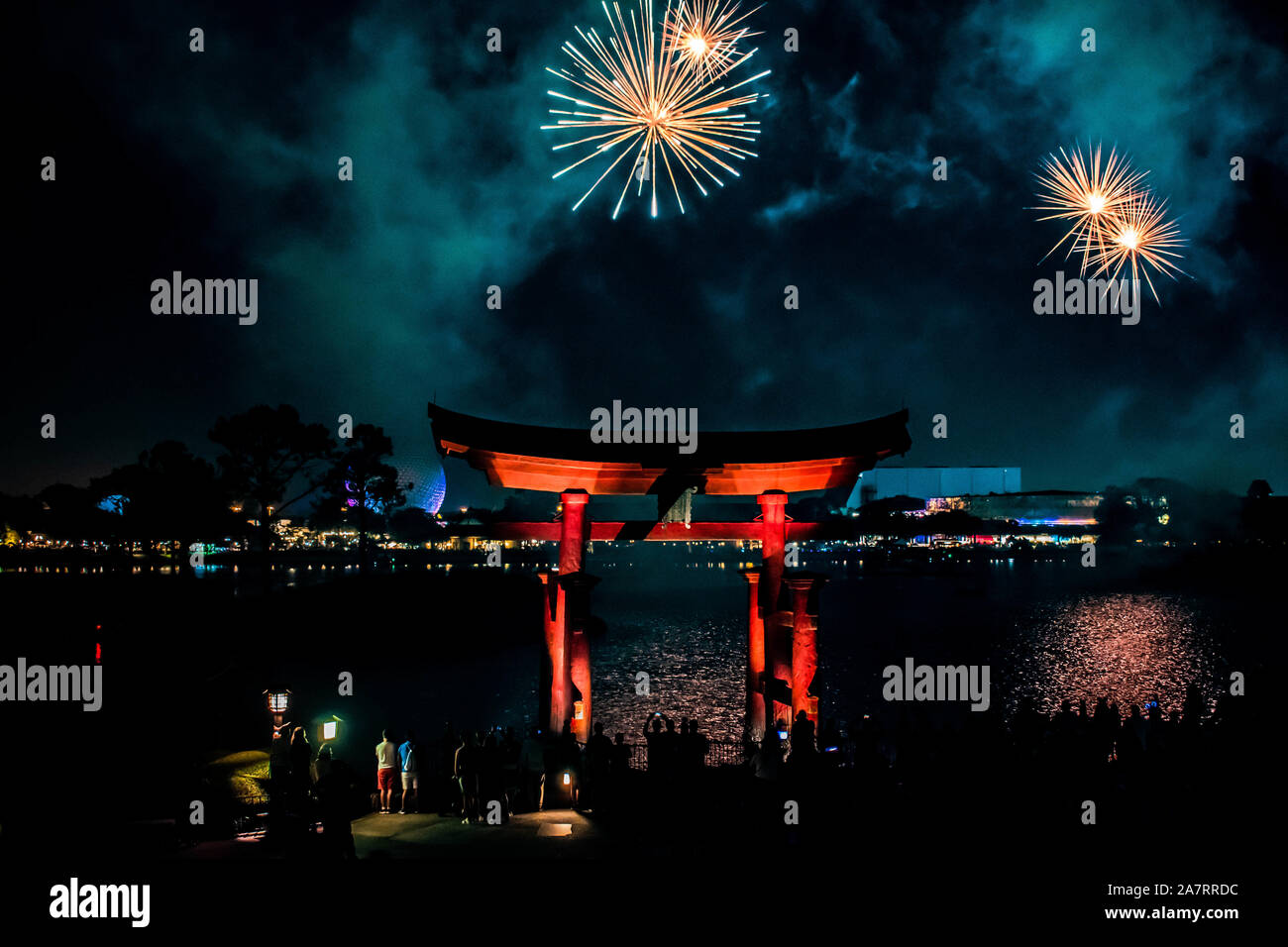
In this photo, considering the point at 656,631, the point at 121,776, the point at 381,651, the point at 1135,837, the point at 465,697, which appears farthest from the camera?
the point at 656,631

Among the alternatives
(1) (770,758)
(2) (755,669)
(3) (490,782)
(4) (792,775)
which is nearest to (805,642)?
(2) (755,669)

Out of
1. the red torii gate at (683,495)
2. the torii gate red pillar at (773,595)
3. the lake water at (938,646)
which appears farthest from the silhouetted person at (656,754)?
the lake water at (938,646)

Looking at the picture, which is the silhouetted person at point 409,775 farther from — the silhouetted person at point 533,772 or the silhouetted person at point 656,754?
the silhouetted person at point 656,754

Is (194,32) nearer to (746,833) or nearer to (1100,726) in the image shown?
(746,833)
